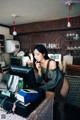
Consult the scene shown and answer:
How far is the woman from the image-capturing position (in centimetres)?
183

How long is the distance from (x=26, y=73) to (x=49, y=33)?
414 cm

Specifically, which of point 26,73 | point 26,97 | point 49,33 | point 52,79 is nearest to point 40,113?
point 26,97

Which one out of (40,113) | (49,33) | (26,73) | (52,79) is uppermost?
(49,33)

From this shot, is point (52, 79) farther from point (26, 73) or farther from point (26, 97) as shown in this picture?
point (26, 97)

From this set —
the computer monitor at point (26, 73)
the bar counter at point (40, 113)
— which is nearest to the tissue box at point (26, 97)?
the bar counter at point (40, 113)

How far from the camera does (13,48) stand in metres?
5.36

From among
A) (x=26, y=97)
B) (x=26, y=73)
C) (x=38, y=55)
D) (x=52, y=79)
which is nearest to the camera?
(x=26, y=97)

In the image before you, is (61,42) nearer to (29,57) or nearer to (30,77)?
(29,57)

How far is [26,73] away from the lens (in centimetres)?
139

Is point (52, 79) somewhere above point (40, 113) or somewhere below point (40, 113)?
above

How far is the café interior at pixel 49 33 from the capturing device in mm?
3025

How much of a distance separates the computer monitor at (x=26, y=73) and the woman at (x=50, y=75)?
352mm

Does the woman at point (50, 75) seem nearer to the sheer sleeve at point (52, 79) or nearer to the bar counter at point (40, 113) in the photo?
the sheer sleeve at point (52, 79)

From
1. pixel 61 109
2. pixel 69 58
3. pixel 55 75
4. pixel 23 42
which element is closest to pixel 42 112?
pixel 55 75
